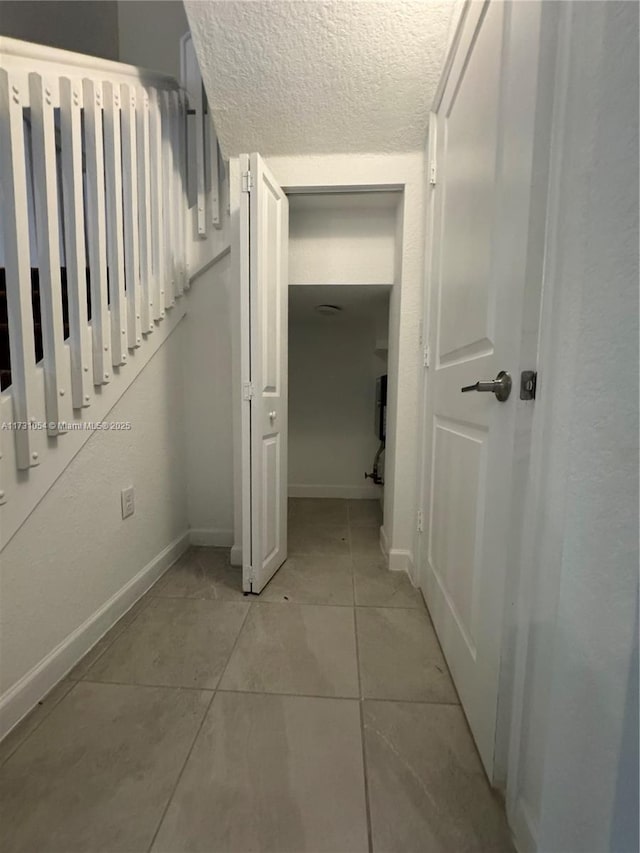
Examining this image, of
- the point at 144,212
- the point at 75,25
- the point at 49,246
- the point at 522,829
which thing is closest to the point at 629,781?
the point at 522,829

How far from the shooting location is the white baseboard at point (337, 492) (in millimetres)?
3096

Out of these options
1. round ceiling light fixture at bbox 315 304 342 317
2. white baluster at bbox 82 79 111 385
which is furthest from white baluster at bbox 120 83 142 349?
round ceiling light fixture at bbox 315 304 342 317

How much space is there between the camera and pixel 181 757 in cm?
87

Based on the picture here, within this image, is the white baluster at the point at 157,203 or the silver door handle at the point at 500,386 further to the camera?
the white baluster at the point at 157,203

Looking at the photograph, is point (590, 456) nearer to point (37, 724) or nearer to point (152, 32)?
point (37, 724)

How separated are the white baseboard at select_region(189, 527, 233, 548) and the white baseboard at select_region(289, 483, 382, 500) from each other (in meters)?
1.09

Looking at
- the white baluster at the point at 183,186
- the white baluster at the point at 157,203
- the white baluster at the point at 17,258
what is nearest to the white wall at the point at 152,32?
the white baluster at the point at 183,186

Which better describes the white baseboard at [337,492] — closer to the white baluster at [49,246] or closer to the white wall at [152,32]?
the white baluster at [49,246]

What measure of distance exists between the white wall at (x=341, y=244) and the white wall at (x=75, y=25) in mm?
2201

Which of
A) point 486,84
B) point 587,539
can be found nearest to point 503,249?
point 486,84

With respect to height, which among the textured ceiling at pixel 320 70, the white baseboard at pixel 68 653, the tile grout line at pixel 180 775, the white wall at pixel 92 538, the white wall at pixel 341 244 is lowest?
the tile grout line at pixel 180 775

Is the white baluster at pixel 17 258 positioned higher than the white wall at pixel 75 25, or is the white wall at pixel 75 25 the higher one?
the white wall at pixel 75 25

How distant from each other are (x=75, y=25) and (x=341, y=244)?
2689 millimetres

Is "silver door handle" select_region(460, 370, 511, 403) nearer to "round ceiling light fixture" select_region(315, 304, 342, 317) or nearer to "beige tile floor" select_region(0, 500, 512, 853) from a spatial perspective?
"beige tile floor" select_region(0, 500, 512, 853)
